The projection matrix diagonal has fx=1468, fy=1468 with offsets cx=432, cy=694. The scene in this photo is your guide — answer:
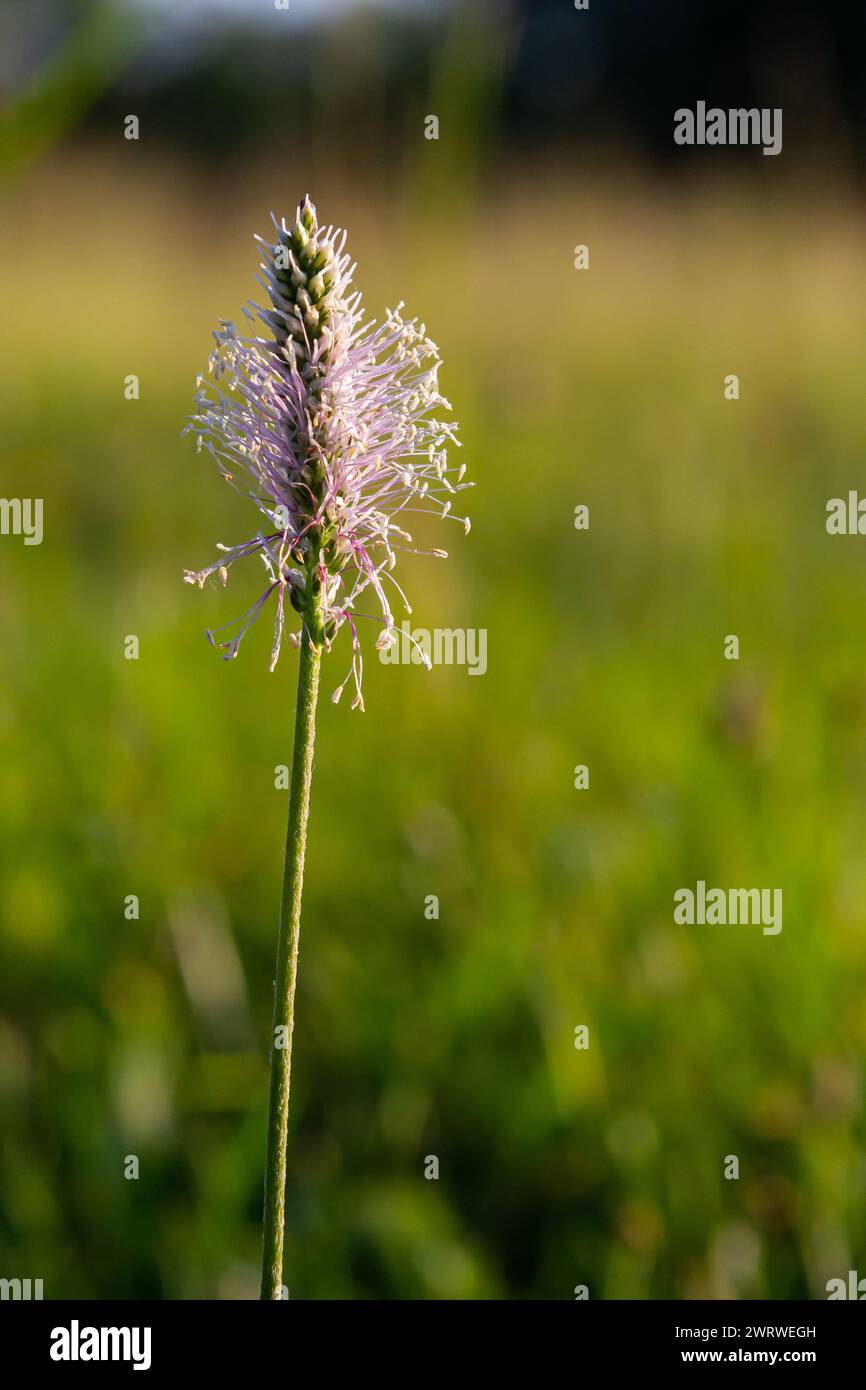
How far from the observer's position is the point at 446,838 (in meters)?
3.60

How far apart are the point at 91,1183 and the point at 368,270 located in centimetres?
411

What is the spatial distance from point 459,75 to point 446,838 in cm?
183

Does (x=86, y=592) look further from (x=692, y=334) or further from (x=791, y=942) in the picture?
(x=692, y=334)

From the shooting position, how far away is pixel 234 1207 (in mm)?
2539

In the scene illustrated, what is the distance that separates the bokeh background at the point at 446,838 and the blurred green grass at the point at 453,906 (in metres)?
0.01

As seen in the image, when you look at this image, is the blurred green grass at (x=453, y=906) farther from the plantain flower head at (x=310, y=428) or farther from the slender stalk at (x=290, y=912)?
the plantain flower head at (x=310, y=428)

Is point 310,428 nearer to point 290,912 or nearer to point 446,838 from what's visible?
point 290,912

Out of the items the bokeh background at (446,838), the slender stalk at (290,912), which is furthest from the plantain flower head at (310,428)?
the bokeh background at (446,838)

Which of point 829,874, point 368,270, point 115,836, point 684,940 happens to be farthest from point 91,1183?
point 368,270

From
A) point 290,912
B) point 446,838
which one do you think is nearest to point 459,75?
point 446,838

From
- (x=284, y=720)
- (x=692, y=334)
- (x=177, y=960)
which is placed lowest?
(x=177, y=960)

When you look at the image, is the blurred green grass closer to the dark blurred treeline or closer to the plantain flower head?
the dark blurred treeline

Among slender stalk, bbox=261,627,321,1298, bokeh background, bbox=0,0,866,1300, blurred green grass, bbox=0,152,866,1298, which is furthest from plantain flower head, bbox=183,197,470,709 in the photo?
blurred green grass, bbox=0,152,866,1298
